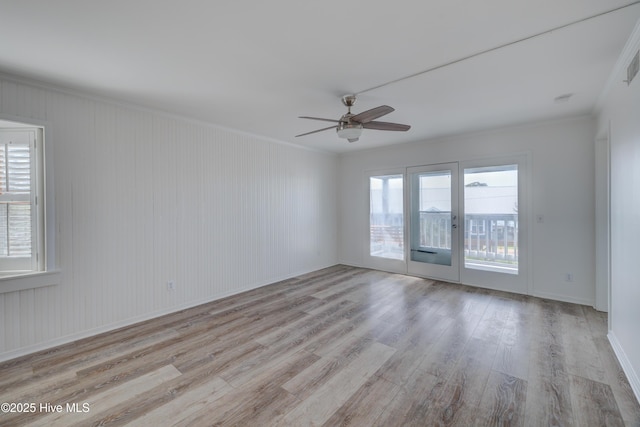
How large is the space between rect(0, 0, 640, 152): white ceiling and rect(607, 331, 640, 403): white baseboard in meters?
2.48

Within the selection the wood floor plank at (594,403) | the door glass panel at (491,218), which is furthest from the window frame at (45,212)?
the door glass panel at (491,218)

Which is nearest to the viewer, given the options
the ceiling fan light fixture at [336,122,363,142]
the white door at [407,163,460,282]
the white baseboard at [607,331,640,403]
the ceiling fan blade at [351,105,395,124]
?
the white baseboard at [607,331,640,403]

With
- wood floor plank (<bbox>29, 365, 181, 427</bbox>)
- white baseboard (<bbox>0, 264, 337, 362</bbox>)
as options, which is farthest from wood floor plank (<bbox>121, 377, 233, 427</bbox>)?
white baseboard (<bbox>0, 264, 337, 362</bbox>)

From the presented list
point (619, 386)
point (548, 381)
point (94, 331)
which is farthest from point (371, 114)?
point (94, 331)

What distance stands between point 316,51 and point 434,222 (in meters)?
3.86

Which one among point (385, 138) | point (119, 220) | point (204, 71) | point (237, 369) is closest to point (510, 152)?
point (385, 138)

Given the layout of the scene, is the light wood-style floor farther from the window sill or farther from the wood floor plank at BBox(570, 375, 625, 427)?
the window sill

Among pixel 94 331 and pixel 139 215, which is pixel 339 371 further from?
pixel 139 215

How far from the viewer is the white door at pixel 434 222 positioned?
4.75 m

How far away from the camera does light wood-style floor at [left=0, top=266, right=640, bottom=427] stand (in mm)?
1810

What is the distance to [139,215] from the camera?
3312 mm

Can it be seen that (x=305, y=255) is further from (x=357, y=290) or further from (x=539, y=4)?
(x=539, y=4)

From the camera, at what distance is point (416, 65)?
93.7 inches

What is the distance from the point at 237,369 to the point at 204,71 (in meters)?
2.66
